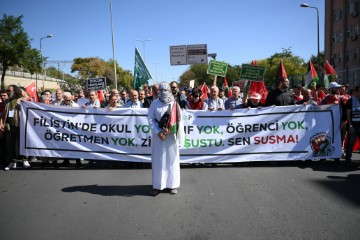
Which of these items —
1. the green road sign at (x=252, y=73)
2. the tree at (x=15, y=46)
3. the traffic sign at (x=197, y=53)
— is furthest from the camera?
the tree at (x=15, y=46)

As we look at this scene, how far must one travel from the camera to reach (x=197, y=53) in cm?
1502

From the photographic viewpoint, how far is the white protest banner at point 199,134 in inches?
287

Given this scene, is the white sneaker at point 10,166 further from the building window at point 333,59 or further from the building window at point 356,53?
the building window at point 333,59

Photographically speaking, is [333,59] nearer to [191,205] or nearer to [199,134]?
[199,134]

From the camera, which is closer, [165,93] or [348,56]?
[165,93]

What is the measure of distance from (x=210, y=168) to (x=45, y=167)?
4107 millimetres

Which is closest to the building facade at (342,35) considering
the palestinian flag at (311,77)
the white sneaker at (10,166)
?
the palestinian flag at (311,77)

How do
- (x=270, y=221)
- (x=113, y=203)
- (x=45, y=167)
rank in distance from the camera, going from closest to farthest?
(x=270, y=221), (x=113, y=203), (x=45, y=167)

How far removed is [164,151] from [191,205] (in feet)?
3.48

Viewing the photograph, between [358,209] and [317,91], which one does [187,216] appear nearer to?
[358,209]

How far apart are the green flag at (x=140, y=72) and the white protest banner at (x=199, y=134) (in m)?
2.42

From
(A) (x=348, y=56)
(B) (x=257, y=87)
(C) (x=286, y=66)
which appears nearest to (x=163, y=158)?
(B) (x=257, y=87)

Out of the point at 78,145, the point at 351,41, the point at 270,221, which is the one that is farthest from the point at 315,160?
the point at 351,41

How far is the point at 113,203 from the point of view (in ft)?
16.3
